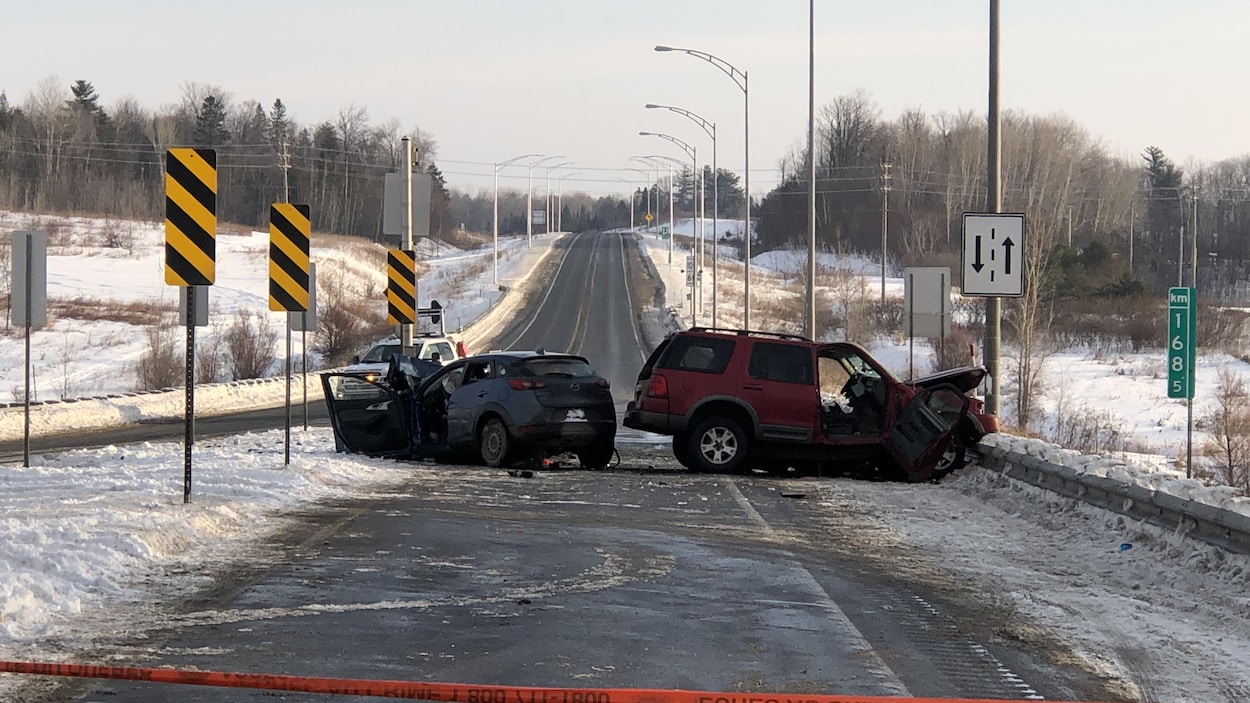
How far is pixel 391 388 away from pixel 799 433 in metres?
5.75

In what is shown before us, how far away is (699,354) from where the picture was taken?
1798cm

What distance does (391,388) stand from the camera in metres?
19.0

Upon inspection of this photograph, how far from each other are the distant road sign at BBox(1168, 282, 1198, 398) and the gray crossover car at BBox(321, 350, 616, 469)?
8.64 m

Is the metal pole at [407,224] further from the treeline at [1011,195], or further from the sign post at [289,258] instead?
the treeline at [1011,195]

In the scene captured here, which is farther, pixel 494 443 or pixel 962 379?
pixel 962 379

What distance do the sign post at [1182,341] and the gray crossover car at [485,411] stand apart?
8.64 metres

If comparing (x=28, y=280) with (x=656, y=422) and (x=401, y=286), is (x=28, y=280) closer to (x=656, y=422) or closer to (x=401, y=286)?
(x=401, y=286)

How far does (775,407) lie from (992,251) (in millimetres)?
3800

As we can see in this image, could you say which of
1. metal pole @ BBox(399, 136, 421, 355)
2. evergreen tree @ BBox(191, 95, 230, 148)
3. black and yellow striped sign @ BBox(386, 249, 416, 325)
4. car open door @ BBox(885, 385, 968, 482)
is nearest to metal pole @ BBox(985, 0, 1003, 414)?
car open door @ BBox(885, 385, 968, 482)

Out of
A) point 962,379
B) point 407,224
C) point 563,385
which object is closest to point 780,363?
point 962,379

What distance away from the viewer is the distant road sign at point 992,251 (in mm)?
18328

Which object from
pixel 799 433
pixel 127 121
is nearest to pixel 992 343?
pixel 799 433

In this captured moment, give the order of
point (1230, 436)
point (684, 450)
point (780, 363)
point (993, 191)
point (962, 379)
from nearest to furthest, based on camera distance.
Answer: point (780, 363) < point (684, 450) < point (962, 379) < point (993, 191) < point (1230, 436)

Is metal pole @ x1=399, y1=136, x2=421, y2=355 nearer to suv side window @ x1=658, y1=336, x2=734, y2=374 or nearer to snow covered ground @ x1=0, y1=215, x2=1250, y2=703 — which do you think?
snow covered ground @ x1=0, y1=215, x2=1250, y2=703
